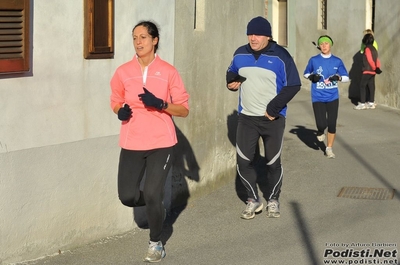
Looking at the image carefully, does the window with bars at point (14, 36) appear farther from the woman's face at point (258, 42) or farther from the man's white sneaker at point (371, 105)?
the man's white sneaker at point (371, 105)

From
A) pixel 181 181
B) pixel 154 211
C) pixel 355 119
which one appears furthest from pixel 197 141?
pixel 355 119

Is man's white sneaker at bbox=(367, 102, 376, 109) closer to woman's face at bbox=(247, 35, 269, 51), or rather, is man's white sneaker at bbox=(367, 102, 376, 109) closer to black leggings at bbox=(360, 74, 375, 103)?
black leggings at bbox=(360, 74, 375, 103)

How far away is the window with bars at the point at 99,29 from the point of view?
7.70 m

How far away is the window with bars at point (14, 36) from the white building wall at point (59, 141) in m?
0.11

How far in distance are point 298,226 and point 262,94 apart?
1385 mm

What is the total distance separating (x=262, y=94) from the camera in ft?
28.8

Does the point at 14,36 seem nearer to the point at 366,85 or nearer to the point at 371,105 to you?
the point at 371,105

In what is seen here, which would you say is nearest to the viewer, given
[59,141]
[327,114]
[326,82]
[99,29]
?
[59,141]

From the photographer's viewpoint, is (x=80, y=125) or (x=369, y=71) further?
(x=369, y=71)

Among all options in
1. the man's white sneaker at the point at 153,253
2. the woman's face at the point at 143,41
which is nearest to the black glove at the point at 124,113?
the woman's face at the point at 143,41

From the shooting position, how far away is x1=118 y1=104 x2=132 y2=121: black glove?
6.88m

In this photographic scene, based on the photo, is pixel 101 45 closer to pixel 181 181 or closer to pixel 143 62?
pixel 143 62

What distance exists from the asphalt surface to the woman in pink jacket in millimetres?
715

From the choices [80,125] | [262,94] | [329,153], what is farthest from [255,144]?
[329,153]
